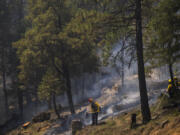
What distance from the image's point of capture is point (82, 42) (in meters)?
18.4

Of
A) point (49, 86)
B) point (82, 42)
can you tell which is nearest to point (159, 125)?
point (82, 42)

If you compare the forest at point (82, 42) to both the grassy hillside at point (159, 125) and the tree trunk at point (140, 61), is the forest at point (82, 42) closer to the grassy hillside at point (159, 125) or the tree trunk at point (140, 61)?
the tree trunk at point (140, 61)

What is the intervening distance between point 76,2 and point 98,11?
27.0ft

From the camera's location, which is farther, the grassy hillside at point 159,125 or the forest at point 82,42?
the forest at point 82,42

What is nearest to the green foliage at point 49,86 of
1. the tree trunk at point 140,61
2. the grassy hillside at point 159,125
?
the grassy hillside at point 159,125

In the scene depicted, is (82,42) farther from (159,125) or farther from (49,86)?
(159,125)

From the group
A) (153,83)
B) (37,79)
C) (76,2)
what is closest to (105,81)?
(153,83)

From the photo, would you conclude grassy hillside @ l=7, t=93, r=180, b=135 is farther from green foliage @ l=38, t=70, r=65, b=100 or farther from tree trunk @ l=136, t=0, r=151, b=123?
green foliage @ l=38, t=70, r=65, b=100

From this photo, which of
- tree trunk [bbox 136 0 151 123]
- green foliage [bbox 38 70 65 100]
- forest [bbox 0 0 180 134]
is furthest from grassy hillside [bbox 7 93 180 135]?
green foliage [bbox 38 70 65 100]

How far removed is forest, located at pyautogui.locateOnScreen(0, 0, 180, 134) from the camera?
9.46 metres

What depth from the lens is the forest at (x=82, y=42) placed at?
946cm

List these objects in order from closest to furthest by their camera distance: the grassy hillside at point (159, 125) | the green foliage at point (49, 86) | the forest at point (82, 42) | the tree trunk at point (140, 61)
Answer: the grassy hillside at point (159, 125) → the forest at point (82, 42) → the tree trunk at point (140, 61) → the green foliage at point (49, 86)

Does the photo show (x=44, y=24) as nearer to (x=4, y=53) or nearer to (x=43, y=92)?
(x=43, y=92)

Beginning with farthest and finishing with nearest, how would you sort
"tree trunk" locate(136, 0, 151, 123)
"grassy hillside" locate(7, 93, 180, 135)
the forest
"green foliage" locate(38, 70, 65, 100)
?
"green foliage" locate(38, 70, 65, 100) < "tree trunk" locate(136, 0, 151, 123) < the forest < "grassy hillside" locate(7, 93, 180, 135)
